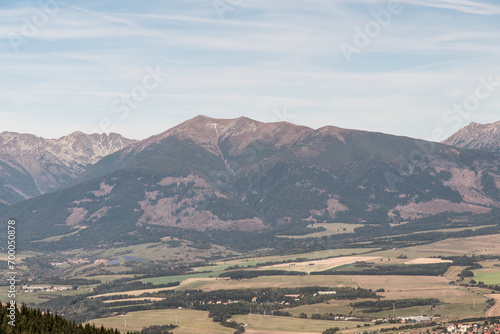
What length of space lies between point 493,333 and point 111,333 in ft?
379

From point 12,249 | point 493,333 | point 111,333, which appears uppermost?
point 12,249

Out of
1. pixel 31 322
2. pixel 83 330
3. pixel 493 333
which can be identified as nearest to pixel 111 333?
pixel 83 330

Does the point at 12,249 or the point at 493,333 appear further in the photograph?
the point at 493,333

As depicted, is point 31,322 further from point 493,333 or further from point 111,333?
point 493,333

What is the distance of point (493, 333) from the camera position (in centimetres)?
19925

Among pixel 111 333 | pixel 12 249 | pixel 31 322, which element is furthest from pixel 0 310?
pixel 12 249

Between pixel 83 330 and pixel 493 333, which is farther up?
pixel 83 330

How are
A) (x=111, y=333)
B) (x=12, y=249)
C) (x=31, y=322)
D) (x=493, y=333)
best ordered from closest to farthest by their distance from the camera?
(x=12, y=249)
(x=31, y=322)
(x=111, y=333)
(x=493, y=333)

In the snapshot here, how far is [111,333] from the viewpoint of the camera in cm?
14975

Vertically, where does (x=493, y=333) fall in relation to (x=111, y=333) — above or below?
below

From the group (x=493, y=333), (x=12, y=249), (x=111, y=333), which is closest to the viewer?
(x=12, y=249)

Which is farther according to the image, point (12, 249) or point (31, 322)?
point (31, 322)

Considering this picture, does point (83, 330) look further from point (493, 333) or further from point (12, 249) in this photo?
point (493, 333)

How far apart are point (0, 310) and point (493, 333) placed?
457ft
